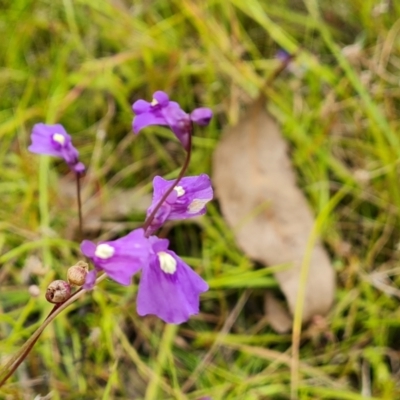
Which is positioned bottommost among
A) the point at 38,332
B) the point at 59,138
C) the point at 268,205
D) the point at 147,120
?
the point at 268,205

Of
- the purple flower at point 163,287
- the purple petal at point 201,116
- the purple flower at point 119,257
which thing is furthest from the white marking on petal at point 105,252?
the purple petal at point 201,116

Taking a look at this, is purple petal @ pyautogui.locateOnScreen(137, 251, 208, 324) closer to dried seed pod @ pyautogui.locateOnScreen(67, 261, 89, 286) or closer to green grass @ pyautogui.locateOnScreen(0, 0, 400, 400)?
dried seed pod @ pyautogui.locateOnScreen(67, 261, 89, 286)

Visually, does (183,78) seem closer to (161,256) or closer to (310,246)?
(310,246)

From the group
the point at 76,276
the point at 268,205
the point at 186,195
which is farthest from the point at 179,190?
the point at 268,205

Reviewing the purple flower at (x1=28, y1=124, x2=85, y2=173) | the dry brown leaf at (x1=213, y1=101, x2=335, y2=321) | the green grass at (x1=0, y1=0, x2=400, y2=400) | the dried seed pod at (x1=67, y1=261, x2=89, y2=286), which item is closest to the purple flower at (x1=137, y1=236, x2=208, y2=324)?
the dried seed pod at (x1=67, y1=261, x2=89, y2=286)

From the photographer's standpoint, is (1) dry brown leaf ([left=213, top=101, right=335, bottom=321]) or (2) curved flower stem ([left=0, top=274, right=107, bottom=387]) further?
(1) dry brown leaf ([left=213, top=101, right=335, bottom=321])

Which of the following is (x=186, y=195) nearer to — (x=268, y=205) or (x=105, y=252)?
(x=105, y=252)
